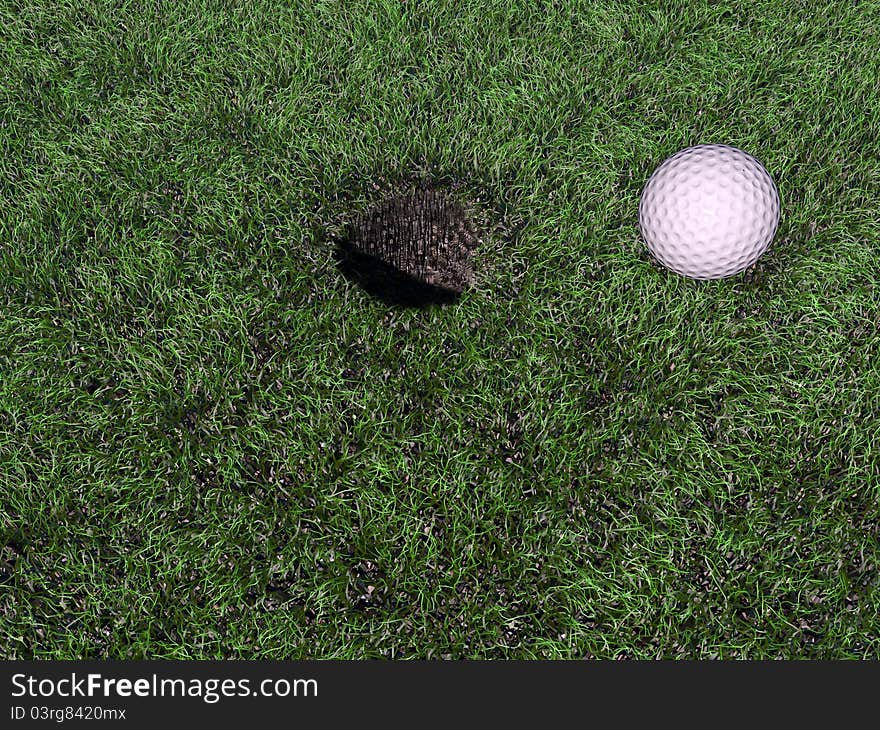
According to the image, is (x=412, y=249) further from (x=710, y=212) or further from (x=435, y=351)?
(x=710, y=212)

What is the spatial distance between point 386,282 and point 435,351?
42 centimetres

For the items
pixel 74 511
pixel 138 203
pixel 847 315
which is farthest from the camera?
pixel 138 203

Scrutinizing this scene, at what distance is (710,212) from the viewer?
2.75 meters

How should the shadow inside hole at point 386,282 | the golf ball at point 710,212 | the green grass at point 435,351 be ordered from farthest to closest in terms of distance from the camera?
the shadow inside hole at point 386,282 < the golf ball at point 710,212 < the green grass at point 435,351

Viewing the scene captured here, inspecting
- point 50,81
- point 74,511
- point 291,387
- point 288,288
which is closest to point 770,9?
point 288,288

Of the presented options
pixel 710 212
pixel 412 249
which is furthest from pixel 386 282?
pixel 710 212

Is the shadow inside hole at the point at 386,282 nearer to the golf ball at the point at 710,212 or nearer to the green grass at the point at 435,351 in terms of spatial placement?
the green grass at the point at 435,351

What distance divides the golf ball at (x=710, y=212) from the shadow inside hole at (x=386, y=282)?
0.97m

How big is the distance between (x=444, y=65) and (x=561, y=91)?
25.2 inches

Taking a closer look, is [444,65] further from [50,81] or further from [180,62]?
[50,81]

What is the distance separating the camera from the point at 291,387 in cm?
284

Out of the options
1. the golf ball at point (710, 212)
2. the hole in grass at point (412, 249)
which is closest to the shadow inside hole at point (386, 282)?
the hole in grass at point (412, 249)

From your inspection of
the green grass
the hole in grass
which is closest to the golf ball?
the green grass

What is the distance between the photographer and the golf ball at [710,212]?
276cm
